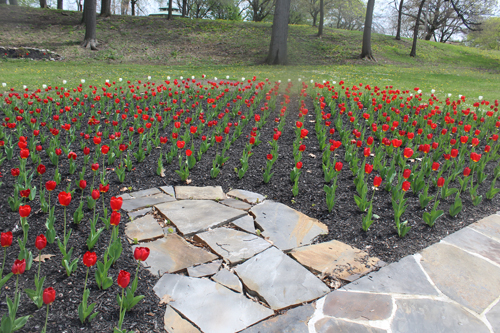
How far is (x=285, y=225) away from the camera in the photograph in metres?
3.24

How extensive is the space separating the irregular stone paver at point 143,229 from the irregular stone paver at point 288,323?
1.23 meters

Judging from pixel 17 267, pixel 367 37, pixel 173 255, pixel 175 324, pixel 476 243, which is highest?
pixel 367 37

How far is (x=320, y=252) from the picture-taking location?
9.32 ft

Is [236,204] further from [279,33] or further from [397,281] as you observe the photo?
[279,33]

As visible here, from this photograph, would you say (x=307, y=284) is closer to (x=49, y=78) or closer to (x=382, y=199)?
(x=382, y=199)

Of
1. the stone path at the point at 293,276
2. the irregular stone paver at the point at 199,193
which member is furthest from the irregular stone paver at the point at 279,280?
the irregular stone paver at the point at 199,193

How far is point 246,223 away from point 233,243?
1.22 feet

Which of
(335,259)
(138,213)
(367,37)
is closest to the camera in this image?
(335,259)

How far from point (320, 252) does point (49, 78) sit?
37.2 feet

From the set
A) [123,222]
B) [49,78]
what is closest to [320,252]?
[123,222]

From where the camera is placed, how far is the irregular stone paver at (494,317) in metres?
2.08

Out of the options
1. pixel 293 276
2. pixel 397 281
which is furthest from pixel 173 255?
pixel 397 281

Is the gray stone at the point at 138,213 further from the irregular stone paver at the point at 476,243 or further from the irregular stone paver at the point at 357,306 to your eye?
the irregular stone paver at the point at 476,243

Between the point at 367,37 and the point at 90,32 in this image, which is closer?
the point at 90,32
